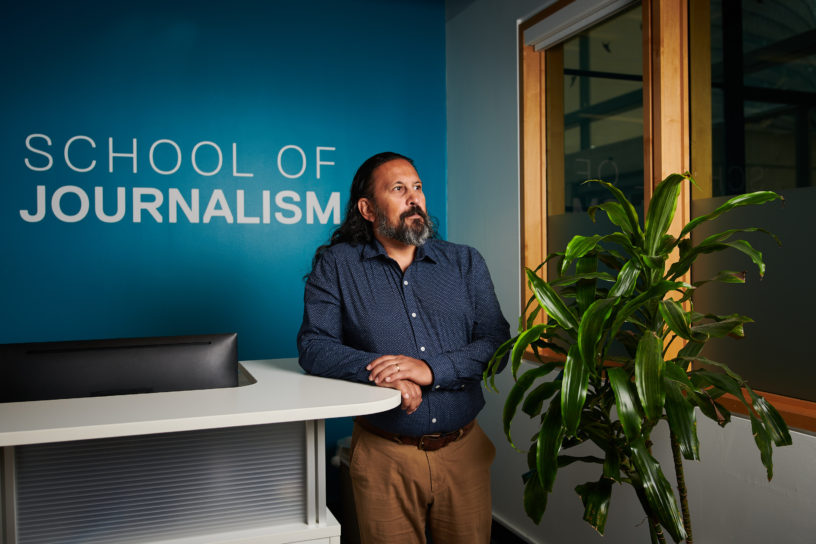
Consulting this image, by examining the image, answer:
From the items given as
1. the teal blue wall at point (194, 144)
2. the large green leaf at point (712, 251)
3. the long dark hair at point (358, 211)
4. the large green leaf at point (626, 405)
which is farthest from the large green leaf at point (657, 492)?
the teal blue wall at point (194, 144)

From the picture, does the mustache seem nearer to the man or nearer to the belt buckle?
the man

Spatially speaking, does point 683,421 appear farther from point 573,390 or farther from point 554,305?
point 554,305

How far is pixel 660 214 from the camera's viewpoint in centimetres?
162

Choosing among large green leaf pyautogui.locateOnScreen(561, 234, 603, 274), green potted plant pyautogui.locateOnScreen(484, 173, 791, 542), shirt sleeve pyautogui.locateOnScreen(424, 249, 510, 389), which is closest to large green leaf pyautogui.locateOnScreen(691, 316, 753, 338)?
green potted plant pyautogui.locateOnScreen(484, 173, 791, 542)

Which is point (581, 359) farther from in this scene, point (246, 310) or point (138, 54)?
point (138, 54)

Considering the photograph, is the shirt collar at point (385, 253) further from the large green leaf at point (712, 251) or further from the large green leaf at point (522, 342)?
the large green leaf at point (712, 251)

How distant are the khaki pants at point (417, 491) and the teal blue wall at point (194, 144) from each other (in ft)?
6.09

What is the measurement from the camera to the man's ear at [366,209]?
233cm

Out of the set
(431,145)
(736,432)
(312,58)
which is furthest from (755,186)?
(312,58)

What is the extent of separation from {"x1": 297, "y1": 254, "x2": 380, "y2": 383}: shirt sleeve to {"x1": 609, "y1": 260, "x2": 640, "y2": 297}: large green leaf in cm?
75

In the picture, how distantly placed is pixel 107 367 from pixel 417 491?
987 millimetres

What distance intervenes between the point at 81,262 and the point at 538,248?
2382 millimetres

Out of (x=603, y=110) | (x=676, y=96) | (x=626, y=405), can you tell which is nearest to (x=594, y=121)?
(x=603, y=110)

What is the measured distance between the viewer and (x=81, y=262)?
338 centimetres
